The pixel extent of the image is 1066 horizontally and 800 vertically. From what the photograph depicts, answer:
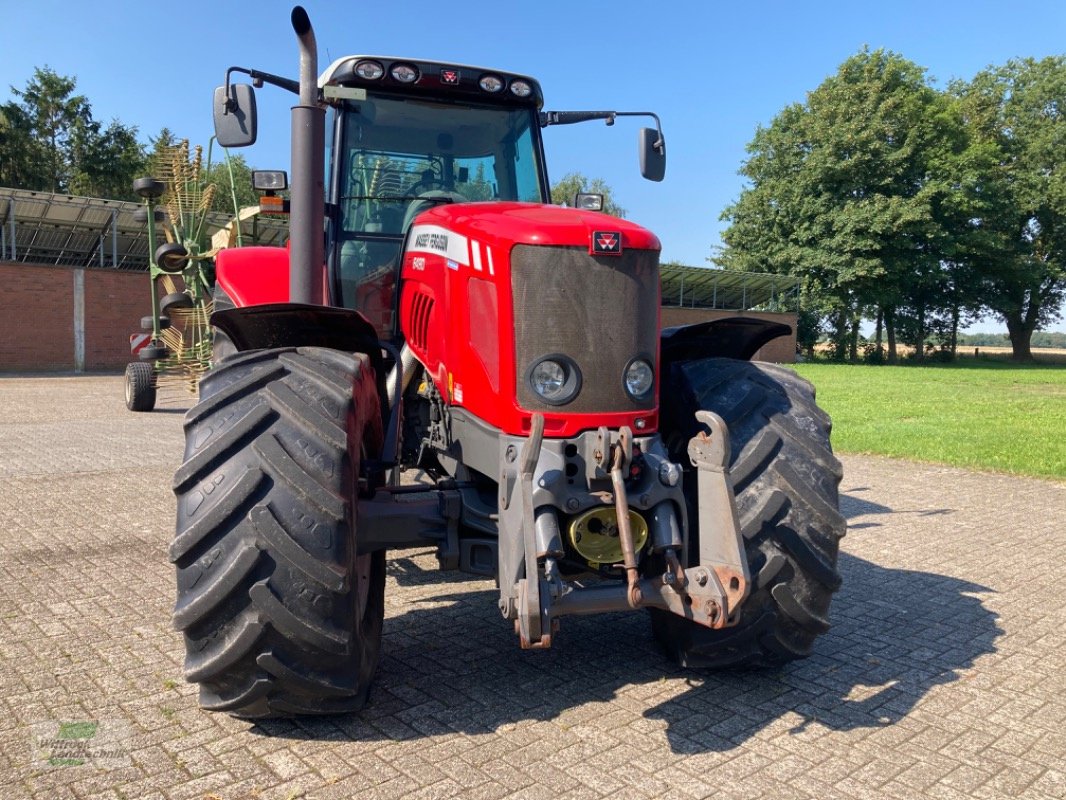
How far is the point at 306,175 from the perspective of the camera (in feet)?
13.7

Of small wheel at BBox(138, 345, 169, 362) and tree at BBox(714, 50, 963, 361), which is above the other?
tree at BBox(714, 50, 963, 361)

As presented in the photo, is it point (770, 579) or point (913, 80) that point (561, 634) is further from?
point (913, 80)

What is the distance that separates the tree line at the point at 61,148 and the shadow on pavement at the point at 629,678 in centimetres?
3080

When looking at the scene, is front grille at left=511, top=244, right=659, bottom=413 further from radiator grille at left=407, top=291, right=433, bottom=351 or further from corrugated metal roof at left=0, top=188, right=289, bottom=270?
corrugated metal roof at left=0, top=188, right=289, bottom=270

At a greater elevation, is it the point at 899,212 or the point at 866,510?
the point at 899,212

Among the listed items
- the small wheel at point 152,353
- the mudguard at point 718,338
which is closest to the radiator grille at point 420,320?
the mudguard at point 718,338

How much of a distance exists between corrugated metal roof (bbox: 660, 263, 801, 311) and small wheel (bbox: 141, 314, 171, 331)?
24033 millimetres

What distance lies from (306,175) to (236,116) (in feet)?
1.38

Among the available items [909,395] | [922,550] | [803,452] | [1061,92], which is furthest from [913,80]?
[803,452]

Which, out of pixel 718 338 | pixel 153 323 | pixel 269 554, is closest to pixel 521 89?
pixel 718 338

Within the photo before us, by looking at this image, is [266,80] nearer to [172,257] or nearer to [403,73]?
[403,73]

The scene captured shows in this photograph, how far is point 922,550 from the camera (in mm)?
6547

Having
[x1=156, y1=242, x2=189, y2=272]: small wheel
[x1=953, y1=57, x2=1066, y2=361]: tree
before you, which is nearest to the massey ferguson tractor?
[x1=156, y1=242, x2=189, y2=272]: small wheel

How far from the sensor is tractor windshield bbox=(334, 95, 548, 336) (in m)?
4.87
